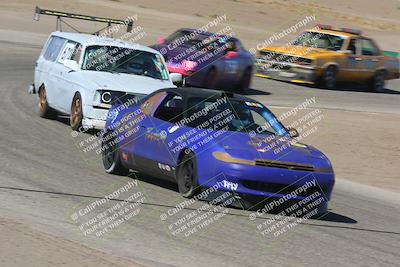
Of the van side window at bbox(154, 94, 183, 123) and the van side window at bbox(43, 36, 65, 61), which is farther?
the van side window at bbox(43, 36, 65, 61)

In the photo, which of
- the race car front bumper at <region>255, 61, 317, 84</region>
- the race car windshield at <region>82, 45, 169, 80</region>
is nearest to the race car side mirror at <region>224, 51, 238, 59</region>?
the race car front bumper at <region>255, 61, 317, 84</region>

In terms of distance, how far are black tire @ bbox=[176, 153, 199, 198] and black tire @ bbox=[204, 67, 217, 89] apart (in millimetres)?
11988

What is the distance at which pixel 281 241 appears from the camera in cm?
844

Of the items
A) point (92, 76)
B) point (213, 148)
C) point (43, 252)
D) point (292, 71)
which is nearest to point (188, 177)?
point (213, 148)

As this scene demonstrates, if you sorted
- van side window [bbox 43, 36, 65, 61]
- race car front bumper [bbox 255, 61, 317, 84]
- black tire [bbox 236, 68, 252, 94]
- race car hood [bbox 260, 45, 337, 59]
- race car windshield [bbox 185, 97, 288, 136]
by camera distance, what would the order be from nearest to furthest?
1. race car windshield [bbox 185, 97, 288, 136]
2. van side window [bbox 43, 36, 65, 61]
3. black tire [bbox 236, 68, 252, 94]
4. race car hood [bbox 260, 45, 337, 59]
5. race car front bumper [bbox 255, 61, 317, 84]

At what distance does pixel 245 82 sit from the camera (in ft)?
78.1

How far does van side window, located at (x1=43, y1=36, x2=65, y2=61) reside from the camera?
52.9ft

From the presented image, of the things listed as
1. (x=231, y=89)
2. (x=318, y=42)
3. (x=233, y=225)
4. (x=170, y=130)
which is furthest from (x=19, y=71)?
(x=233, y=225)

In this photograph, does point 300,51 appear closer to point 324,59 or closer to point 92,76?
point 324,59

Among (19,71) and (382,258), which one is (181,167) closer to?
(382,258)

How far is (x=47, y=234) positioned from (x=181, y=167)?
2.79 m

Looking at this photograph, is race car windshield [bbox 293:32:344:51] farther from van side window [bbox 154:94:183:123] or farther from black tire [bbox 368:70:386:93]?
van side window [bbox 154:94:183:123]

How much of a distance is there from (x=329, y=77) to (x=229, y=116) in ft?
54.0

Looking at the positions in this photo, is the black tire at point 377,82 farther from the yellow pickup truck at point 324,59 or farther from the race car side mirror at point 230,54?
the race car side mirror at point 230,54
